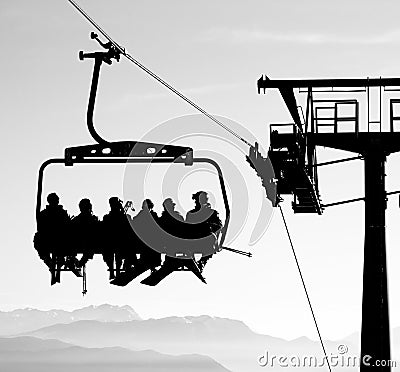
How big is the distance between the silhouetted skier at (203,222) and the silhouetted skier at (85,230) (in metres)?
1.35

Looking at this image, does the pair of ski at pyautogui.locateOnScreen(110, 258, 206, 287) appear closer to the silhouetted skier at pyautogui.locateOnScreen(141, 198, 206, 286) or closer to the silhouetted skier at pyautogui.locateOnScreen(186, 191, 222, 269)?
the silhouetted skier at pyautogui.locateOnScreen(141, 198, 206, 286)

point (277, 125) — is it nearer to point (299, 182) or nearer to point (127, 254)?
point (299, 182)

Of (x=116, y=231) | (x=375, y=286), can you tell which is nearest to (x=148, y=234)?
(x=116, y=231)

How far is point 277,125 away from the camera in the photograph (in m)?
31.1

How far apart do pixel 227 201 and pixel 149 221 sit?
1152mm

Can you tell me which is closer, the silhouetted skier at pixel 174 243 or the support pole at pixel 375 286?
the silhouetted skier at pixel 174 243

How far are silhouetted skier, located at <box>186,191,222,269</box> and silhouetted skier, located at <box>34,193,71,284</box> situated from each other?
1776 millimetres

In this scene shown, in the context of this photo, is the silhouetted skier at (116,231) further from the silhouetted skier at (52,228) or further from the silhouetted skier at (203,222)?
the silhouetted skier at (203,222)

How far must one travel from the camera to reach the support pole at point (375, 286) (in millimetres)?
35250

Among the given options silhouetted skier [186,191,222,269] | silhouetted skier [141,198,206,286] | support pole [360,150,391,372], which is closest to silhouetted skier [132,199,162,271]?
silhouetted skier [141,198,206,286]

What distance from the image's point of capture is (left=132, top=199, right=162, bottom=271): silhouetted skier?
77.2ft

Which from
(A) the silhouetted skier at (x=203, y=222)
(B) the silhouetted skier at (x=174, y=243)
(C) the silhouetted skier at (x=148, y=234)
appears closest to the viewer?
(C) the silhouetted skier at (x=148, y=234)

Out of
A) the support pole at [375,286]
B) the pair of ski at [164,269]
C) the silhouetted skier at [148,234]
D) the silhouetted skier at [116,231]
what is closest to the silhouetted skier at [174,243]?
the pair of ski at [164,269]

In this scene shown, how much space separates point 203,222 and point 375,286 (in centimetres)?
1220
